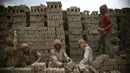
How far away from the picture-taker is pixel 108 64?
235 inches

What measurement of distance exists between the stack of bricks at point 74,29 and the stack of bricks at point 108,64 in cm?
469

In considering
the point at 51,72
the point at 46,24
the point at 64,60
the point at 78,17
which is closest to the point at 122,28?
the point at 78,17

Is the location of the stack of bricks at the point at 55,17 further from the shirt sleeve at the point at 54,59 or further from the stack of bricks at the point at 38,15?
the shirt sleeve at the point at 54,59

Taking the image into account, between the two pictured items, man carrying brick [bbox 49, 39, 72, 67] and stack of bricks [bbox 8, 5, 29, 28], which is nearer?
man carrying brick [bbox 49, 39, 72, 67]

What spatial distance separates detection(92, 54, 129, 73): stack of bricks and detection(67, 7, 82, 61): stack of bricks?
15.4 ft

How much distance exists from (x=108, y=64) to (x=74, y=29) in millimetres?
5203

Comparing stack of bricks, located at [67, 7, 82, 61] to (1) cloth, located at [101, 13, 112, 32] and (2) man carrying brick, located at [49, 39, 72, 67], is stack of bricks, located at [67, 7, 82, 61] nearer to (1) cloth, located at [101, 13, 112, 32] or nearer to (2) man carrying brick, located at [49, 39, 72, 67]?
(2) man carrying brick, located at [49, 39, 72, 67]

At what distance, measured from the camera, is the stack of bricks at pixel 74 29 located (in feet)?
35.2

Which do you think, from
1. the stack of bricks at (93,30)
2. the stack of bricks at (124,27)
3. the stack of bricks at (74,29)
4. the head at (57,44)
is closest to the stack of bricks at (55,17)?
the stack of bricks at (74,29)

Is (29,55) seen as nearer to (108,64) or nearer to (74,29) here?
(108,64)

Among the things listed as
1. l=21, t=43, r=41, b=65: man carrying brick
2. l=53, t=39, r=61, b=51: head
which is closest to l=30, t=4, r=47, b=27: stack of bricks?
l=21, t=43, r=41, b=65: man carrying brick

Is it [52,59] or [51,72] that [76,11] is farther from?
[51,72]

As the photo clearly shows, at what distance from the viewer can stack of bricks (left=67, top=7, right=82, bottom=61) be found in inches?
422

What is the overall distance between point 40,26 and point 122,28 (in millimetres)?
5302
